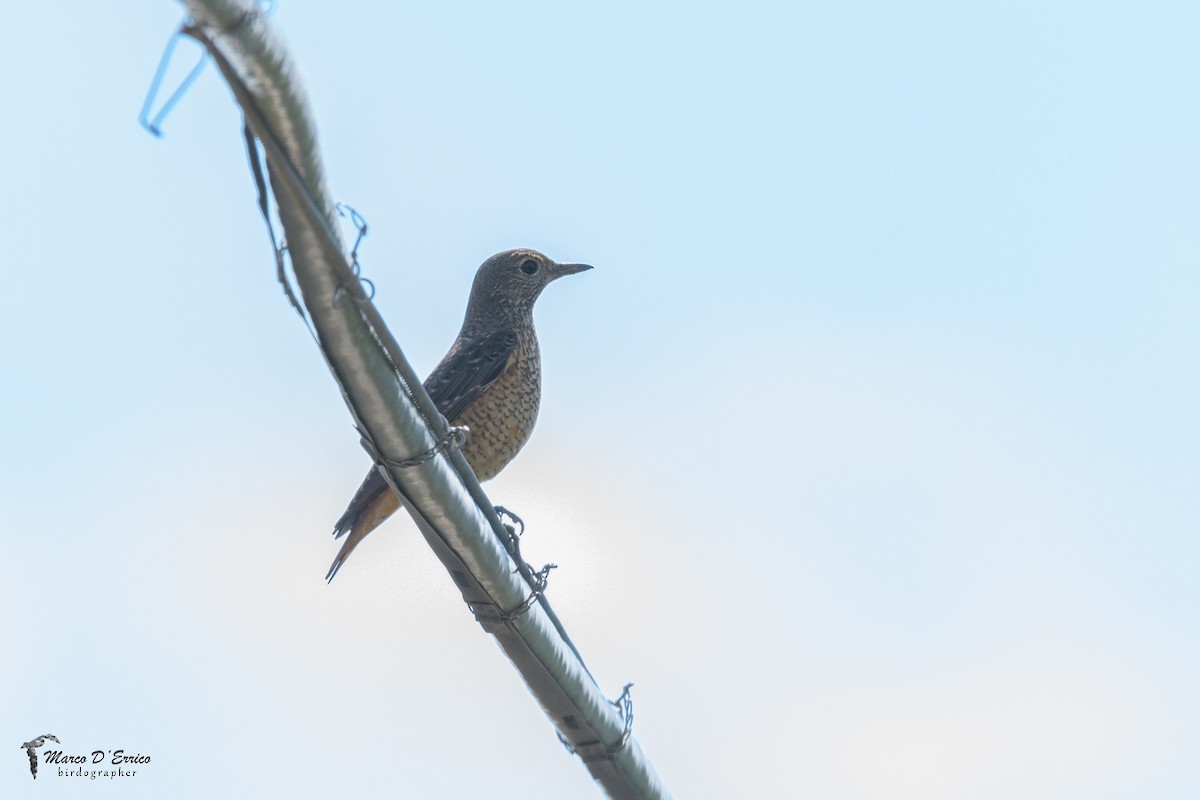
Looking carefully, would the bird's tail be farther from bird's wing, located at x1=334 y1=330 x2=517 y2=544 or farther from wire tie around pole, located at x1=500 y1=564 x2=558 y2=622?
wire tie around pole, located at x1=500 y1=564 x2=558 y2=622

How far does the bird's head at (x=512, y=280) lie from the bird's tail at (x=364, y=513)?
194cm

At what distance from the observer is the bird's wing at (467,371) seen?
852 centimetres

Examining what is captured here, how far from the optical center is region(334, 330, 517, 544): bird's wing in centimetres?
852

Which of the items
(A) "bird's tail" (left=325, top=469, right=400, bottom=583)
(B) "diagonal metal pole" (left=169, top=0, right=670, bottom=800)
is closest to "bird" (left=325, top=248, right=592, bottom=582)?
A: (A) "bird's tail" (left=325, top=469, right=400, bottom=583)

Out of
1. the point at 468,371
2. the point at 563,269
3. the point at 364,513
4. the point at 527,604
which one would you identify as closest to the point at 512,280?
the point at 563,269

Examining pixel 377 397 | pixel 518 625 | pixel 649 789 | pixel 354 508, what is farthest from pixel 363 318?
pixel 354 508

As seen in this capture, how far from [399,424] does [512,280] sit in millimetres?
5492

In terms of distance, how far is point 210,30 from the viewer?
2986mm

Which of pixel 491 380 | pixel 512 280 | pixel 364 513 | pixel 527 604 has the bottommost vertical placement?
pixel 527 604

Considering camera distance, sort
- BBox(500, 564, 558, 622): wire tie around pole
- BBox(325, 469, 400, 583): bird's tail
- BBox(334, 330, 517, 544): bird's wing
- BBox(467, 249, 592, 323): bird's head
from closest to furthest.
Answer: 1. BBox(500, 564, 558, 622): wire tie around pole
2. BBox(325, 469, 400, 583): bird's tail
3. BBox(334, 330, 517, 544): bird's wing
4. BBox(467, 249, 592, 323): bird's head

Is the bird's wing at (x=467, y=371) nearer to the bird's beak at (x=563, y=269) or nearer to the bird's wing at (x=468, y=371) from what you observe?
the bird's wing at (x=468, y=371)

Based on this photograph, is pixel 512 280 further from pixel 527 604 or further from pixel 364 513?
pixel 527 604

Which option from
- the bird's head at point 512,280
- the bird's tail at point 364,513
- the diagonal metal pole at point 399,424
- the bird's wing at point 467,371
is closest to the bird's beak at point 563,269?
the bird's head at point 512,280

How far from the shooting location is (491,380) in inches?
340
